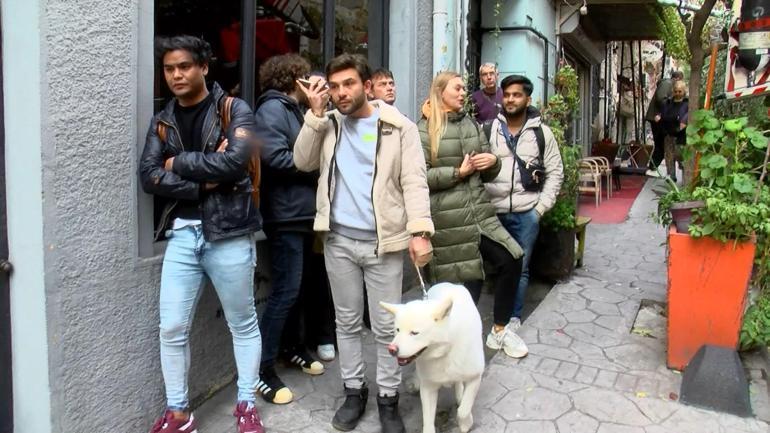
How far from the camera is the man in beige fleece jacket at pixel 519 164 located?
4527 millimetres

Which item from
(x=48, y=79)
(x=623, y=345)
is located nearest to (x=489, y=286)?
(x=623, y=345)

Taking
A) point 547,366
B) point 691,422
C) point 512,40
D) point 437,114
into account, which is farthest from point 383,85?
point 512,40

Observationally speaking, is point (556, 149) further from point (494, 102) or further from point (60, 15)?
point (60, 15)

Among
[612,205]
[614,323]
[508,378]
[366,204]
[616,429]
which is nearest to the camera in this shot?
[366,204]

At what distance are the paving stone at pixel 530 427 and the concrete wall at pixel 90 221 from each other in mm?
1922

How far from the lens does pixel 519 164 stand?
454 cm

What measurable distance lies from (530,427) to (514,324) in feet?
4.48

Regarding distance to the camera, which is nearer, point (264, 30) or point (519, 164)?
point (264, 30)

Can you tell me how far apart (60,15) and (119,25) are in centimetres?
30

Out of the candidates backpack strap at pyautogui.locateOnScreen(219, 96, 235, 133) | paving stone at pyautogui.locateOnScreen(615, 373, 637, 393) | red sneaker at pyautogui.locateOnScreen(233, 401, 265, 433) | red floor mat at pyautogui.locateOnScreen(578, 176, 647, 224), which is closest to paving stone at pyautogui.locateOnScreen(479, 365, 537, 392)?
paving stone at pyautogui.locateOnScreen(615, 373, 637, 393)

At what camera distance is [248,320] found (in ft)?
10.5

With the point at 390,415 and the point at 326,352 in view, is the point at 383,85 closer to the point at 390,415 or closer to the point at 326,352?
the point at 326,352

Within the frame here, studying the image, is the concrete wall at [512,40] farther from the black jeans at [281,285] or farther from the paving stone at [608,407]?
the black jeans at [281,285]

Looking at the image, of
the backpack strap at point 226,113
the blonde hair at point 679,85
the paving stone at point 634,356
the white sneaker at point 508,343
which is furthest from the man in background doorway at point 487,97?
the blonde hair at point 679,85
